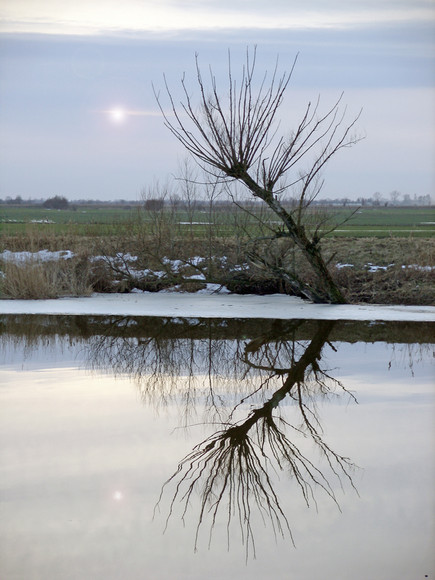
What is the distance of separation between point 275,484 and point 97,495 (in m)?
1.41

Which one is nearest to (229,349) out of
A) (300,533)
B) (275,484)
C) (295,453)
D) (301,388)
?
(301,388)

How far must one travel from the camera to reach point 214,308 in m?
16.8

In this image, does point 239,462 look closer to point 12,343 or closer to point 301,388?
point 301,388

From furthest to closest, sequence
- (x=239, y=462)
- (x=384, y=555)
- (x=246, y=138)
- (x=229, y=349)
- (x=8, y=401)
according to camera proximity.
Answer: (x=246, y=138)
(x=229, y=349)
(x=8, y=401)
(x=239, y=462)
(x=384, y=555)

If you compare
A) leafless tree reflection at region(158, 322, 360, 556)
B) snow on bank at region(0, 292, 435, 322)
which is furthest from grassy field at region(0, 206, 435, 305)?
leafless tree reflection at region(158, 322, 360, 556)

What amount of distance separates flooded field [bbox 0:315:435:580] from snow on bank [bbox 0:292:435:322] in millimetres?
3506

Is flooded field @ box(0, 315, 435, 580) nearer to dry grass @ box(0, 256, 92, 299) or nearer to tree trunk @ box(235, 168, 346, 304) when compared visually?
tree trunk @ box(235, 168, 346, 304)

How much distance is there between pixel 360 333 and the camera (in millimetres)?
13648

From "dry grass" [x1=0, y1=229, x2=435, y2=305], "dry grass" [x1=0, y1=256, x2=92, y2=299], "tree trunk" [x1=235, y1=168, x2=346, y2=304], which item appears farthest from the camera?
"dry grass" [x1=0, y1=229, x2=435, y2=305]

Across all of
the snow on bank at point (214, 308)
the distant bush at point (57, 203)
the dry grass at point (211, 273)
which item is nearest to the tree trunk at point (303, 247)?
the snow on bank at point (214, 308)

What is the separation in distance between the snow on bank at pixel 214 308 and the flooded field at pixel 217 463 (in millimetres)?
3506

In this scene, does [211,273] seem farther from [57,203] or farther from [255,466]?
[57,203]

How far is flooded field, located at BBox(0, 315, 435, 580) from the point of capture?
4.95 meters

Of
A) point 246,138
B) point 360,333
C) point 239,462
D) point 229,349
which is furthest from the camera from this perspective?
point 246,138
